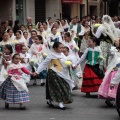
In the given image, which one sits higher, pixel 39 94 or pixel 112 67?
pixel 112 67

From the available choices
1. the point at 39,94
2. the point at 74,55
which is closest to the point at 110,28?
the point at 74,55

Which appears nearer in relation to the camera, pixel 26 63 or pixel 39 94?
pixel 39 94

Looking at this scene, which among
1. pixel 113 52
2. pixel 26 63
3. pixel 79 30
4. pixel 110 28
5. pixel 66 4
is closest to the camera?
pixel 113 52

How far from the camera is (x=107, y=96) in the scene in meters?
10.4

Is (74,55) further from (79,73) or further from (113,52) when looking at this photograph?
(113,52)

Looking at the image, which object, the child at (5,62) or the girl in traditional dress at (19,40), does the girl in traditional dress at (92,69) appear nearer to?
the child at (5,62)

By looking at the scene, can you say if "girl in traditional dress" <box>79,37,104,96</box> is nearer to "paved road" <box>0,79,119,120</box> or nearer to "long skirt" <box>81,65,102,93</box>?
"long skirt" <box>81,65,102,93</box>

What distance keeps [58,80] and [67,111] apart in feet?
2.27

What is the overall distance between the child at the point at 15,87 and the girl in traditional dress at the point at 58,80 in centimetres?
40

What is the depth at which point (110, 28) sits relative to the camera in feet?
42.9

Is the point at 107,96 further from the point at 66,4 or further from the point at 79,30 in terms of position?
the point at 66,4

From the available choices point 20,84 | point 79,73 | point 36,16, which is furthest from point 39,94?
point 36,16

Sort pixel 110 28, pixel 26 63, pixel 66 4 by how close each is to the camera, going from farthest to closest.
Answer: pixel 66 4
pixel 26 63
pixel 110 28

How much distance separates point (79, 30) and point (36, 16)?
11.5 m
